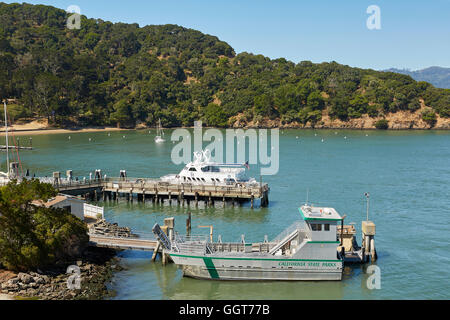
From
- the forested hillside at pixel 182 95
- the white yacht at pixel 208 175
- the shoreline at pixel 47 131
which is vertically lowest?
the white yacht at pixel 208 175

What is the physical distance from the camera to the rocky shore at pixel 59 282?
29.4 metres

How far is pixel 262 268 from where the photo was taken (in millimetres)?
33781

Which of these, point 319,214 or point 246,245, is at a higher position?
point 319,214

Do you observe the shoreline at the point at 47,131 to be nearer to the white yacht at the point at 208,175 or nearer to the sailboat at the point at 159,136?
the sailboat at the point at 159,136

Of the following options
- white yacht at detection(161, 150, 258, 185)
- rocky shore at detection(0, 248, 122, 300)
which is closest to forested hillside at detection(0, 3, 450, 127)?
white yacht at detection(161, 150, 258, 185)

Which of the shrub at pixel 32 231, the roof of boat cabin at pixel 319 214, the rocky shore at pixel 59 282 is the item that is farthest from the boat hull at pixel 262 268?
the shrub at pixel 32 231

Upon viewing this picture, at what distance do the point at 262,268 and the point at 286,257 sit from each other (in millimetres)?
1861

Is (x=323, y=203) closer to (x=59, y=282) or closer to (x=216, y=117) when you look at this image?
(x=59, y=282)

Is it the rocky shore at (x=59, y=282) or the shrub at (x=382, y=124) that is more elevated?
the shrub at (x=382, y=124)

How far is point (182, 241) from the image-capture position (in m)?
36.6

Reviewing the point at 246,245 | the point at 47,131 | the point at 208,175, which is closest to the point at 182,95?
the point at 47,131

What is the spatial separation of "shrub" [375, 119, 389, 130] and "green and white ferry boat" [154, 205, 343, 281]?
150 meters

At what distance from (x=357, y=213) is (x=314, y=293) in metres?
23.6
